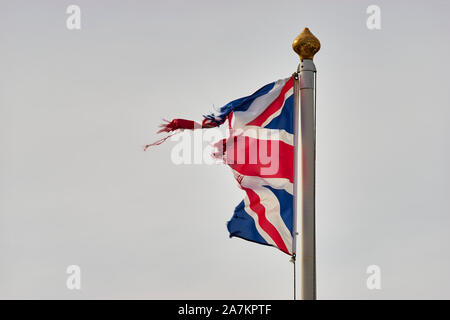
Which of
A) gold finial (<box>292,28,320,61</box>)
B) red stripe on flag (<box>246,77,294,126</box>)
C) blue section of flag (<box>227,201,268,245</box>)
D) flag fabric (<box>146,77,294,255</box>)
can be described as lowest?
blue section of flag (<box>227,201,268,245</box>)

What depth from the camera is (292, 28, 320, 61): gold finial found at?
19734mm

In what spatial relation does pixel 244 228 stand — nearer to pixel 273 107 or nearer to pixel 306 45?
pixel 273 107

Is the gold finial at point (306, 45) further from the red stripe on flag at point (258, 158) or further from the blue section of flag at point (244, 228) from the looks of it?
the blue section of flag at point (244, 228)

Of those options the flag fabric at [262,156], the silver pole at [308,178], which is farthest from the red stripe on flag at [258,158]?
the silver pole at [308,178]

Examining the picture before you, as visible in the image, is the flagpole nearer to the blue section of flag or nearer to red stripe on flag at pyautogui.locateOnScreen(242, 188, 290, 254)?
red stripe on flag at pyautogui.locateOnScreen(242, 188, 290, 254)

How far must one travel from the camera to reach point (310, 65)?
64.8 ft

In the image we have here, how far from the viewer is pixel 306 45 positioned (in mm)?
19734

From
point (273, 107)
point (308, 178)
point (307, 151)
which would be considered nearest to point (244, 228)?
point (308, 178)

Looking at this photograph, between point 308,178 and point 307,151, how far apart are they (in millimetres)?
644

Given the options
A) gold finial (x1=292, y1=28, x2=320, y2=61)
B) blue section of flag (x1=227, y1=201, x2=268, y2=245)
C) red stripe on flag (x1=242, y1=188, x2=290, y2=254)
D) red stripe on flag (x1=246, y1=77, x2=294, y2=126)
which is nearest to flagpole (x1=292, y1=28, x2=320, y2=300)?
gold finial (x1=292, y1=28, x2=320, y2=61)

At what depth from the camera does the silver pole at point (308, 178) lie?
60.7ft

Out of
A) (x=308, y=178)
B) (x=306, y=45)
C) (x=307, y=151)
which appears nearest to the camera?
(x=308, y=178)

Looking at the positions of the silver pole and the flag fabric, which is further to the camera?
the flag fabric
